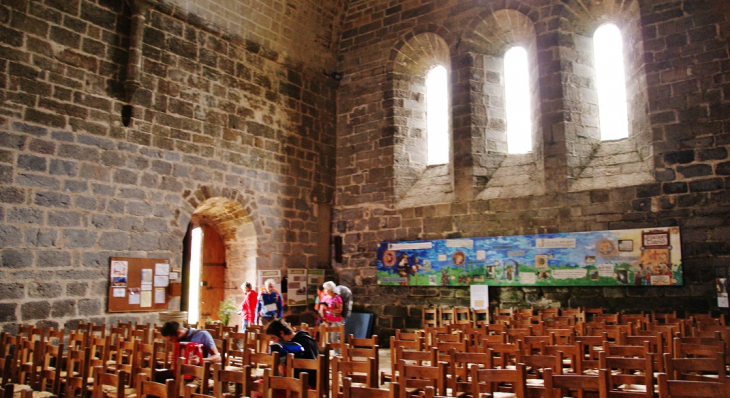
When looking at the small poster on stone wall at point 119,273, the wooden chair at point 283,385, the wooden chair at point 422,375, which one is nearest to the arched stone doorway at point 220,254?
Answer: the small poster on stone wall at point 119,273

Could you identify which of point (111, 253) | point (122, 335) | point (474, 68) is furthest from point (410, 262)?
point (122, 335)

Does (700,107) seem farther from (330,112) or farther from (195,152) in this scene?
(195,152)

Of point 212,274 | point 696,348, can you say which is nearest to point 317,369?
point 696,348

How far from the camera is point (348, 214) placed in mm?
11953

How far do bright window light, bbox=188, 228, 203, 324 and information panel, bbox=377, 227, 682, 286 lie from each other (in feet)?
11.1

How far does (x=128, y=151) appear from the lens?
8.56m

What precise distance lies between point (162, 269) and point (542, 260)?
6.04m

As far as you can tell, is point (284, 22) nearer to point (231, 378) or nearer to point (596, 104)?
point (596, 104)

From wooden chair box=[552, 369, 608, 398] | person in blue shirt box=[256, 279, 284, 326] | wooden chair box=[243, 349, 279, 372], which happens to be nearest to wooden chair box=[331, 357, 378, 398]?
wooden chair box=[243, 349, 279, 372]

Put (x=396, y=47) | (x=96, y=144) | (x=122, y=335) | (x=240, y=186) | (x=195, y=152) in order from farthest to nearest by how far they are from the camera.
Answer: (x=396, y=47) < (x=240, y=186) < (x=195, y=152) < (x=96, y=144) < (x=122, y=335)

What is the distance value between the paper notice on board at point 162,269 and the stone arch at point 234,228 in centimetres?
127

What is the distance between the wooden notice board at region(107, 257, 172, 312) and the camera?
26.8ft

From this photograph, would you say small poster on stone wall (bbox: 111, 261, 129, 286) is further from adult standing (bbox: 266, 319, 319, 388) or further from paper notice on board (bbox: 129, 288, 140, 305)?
adult standing (bbox: 266, 319, 319, 388)

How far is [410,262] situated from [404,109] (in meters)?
3.16
